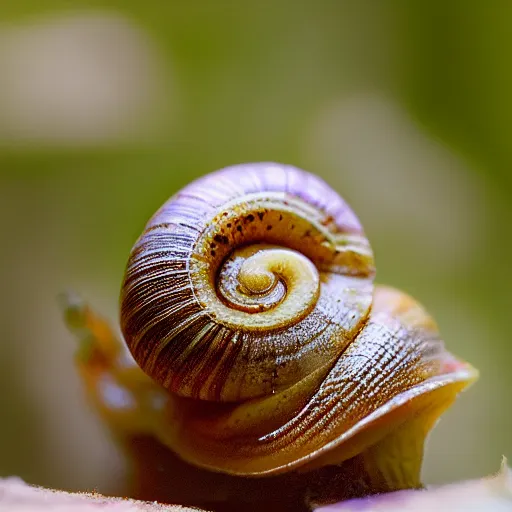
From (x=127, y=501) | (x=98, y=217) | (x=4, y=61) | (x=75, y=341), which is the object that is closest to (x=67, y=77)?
(x=4, y=61)

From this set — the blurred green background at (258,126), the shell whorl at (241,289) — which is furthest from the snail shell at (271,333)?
the blurred green background at (258,126)

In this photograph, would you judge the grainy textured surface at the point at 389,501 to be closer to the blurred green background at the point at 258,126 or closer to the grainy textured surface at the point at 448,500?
the grainy textured surface at the point at 448,500

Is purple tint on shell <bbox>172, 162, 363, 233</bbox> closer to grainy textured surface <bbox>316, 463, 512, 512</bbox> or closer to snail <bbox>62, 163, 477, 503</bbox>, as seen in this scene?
snail <bbox>62, 163, 477, 503</bbox>

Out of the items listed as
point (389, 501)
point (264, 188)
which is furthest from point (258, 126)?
point (389, 501)

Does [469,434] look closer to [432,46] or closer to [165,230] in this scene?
[165,230]

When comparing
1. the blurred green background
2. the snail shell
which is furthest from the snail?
the blurred green background

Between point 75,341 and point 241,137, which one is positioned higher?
point 241,137
